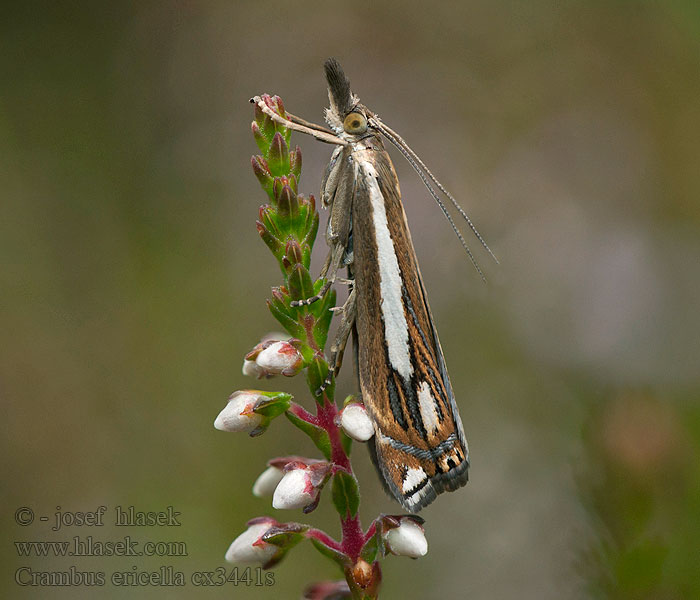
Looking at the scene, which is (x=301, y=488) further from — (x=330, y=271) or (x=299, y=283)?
(x=330, y=271)

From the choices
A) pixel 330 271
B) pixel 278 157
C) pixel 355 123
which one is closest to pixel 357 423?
pixel 330 271

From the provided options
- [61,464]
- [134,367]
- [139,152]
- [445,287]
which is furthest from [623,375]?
[139,152]

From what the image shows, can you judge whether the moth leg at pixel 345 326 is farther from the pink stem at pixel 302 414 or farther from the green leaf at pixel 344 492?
the green leaf at pixel 344 492

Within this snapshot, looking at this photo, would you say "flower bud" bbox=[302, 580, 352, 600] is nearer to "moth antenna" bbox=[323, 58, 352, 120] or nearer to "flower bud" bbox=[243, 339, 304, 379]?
"flower bud" bbox=[243, 339, 304, 379]

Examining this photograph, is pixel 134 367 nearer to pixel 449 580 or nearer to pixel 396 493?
pixel 449 580

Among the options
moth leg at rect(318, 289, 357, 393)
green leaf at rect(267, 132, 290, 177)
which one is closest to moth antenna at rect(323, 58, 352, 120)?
Answer: green leaf at rect(267, 132, 290, 177)

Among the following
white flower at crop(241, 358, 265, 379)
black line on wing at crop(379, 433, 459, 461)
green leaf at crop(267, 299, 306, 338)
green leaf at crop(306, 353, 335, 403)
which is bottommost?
black line on wing at crop(379, 433, 459, 461)

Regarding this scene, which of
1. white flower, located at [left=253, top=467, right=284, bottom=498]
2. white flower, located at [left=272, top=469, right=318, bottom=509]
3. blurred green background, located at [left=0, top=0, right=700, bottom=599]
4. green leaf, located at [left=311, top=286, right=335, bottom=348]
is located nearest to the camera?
white flower, located at [left=272, top=469, right=318, bottom=509]
